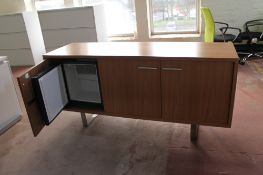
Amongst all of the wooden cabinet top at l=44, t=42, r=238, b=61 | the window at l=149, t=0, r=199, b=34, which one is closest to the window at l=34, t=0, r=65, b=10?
the window at l=149, t=0, r=199, b=34

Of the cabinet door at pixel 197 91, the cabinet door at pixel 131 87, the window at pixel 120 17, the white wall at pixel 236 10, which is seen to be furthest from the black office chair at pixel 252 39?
the cabinet door at pixel 131 87

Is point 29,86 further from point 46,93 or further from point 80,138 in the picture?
point 80,138

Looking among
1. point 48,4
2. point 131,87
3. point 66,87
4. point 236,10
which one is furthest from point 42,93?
point 48,4

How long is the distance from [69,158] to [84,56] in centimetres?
91

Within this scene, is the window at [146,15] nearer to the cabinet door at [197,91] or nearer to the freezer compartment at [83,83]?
the freezer compartment at [83,83]

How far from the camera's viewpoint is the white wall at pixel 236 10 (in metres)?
4.33

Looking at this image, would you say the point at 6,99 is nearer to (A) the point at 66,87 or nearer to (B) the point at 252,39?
(A) the point at 66,87

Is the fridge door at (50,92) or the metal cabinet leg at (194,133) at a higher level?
the fridge door at (50,92)

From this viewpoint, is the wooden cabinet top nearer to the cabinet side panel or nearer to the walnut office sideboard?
the walnut office sideboard

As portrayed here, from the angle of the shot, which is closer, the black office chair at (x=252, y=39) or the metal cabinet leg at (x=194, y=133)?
the metal cabinet leg at (x=194, y=133)

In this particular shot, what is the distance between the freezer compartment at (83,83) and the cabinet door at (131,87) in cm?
26

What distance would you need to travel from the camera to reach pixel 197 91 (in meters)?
1.81

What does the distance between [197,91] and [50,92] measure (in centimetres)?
123

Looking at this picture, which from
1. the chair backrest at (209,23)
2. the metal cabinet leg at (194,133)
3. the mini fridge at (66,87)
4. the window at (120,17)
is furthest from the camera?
the window at (120,17)
